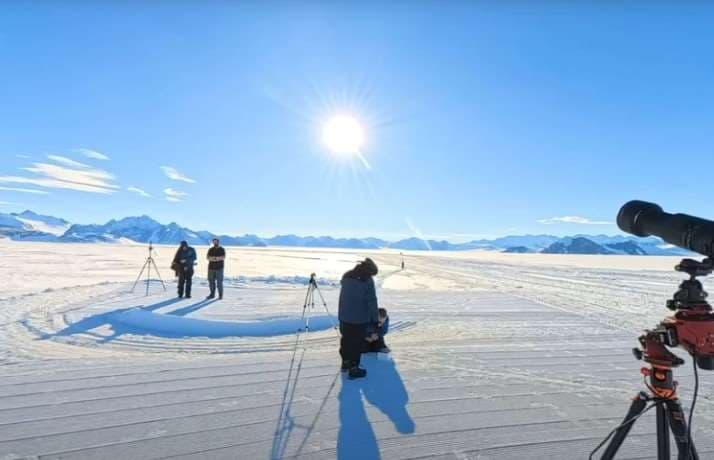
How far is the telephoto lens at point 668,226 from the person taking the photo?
1.67 metres

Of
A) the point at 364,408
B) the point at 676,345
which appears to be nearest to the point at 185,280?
the point at 364,408

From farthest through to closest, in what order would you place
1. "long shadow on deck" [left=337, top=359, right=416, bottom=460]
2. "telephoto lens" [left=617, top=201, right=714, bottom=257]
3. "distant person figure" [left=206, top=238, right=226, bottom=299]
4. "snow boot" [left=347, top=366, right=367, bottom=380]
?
"distant person figure" [left=206, top=238, right=226, bottom=299]
"snow boot" [left=347, top=366, right=367, bottom=380]
"long shadow on deck" [left=337, top=359, right=416, bottom=460]
"telephoto lens" [left=617, top=201, right=714, bottom=257]

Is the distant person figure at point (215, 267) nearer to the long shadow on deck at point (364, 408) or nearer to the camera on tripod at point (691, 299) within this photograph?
the long shadow on deck at point (364, 408)

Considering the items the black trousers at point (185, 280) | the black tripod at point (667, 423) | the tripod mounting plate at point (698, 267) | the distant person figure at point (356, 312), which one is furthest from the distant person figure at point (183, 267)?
the tripod mounting plate at point (698, 267)

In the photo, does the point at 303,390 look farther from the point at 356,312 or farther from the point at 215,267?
the point at 215,267

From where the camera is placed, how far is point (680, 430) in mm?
1879

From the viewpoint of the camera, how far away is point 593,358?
5770 millimetres

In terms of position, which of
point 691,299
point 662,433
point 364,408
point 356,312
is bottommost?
point 364,408

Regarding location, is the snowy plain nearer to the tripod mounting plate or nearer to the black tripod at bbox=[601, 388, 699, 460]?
the black tripod at bbox=[601, 388, 699, 460]

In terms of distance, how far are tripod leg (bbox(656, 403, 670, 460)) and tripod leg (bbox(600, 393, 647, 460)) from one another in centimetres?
7

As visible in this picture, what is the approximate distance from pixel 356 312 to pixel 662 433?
3260 millimetres

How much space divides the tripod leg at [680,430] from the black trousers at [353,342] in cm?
329

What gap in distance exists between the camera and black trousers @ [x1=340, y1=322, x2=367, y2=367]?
480cm

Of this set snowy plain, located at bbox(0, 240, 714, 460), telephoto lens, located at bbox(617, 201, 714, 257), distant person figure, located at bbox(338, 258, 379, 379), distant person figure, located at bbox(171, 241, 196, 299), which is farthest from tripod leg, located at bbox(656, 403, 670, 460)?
distant person figure, located at bbox(171, 241, 196, 299)
